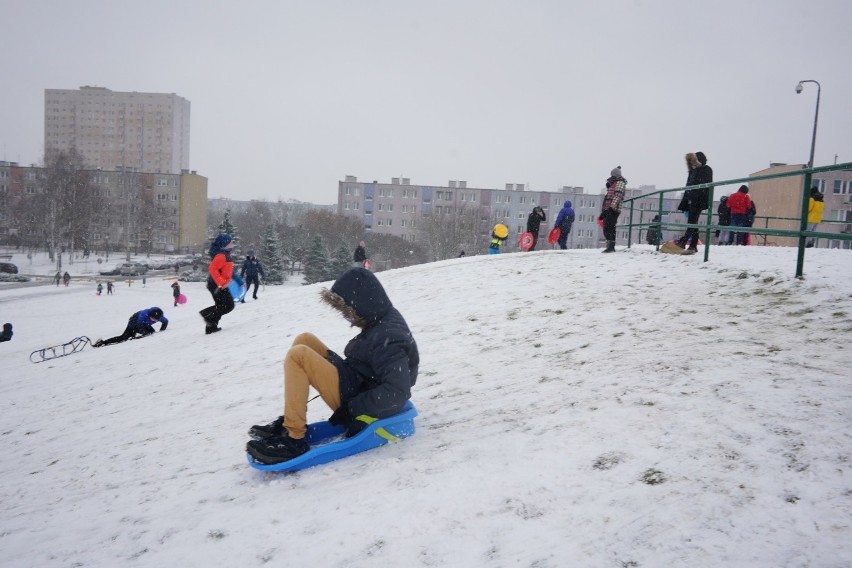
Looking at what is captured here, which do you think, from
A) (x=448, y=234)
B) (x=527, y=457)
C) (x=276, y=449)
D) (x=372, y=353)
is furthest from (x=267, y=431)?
(x=448, y=234)

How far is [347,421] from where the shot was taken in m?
3.83

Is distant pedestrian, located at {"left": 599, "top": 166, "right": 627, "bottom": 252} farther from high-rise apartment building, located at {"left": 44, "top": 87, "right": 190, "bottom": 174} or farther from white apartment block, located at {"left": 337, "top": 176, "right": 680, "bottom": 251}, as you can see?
high-rise apartment building, located at {"left": 44, "top": 87, "right": 190, "bottom": 174}

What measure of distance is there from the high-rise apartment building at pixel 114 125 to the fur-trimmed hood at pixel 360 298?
141m

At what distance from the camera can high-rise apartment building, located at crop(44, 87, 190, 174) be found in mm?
121688

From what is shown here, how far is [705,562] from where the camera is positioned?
2121 millimetres

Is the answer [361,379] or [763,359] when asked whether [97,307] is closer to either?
[361,379]

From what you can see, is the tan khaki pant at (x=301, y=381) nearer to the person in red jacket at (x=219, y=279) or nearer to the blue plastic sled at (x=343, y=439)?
the blue plastic sled at (x=343, y=439)

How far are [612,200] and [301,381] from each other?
34.1 ft

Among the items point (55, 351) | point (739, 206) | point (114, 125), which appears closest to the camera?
point (55, 351)

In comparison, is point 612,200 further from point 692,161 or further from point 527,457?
point 527,457

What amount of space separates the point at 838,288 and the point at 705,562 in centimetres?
516

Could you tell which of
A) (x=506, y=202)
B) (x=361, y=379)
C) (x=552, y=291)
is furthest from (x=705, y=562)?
(x=506, y=202)

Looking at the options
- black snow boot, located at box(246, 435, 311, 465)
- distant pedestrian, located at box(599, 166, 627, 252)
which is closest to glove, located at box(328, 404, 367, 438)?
black snow boot, located at box(246, 435, 311, 465)

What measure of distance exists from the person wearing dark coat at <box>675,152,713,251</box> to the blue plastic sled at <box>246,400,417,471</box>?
355 inches
